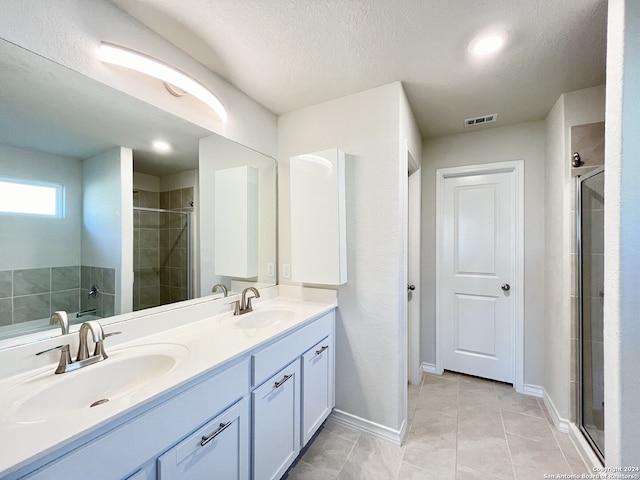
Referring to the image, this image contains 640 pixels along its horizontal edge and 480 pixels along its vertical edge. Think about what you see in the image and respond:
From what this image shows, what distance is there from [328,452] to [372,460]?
0.26m

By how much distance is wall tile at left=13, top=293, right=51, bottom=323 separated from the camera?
95cm

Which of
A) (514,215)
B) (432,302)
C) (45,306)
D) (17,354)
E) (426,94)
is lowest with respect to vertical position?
(432,302)

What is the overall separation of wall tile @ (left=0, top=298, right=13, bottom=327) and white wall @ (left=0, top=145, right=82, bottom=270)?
0.12 m

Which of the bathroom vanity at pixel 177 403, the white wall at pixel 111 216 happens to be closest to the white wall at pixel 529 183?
the bathroom vanity at pixel 177 403

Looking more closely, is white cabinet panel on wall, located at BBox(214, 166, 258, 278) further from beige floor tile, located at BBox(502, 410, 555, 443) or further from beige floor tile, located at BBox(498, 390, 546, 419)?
beige floor tile, located at BBox(498, 390, 546, 419)

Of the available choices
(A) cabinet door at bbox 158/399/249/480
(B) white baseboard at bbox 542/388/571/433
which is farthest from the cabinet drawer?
(B) white baseboard at bbox 542/388/571/433

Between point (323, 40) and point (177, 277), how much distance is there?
4.88ft

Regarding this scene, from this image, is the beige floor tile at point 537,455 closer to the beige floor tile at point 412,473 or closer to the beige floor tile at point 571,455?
the beige floor tile at point 571,455

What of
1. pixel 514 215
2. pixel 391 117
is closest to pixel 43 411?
pixel 391 117

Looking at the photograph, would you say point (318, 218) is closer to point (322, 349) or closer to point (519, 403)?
point (322, 349)

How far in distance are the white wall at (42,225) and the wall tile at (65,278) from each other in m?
0.02

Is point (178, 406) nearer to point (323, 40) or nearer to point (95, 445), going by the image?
point (95, 445)

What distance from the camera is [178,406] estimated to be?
0.85 m

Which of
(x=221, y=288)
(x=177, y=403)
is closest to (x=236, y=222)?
(x=221, y=288)
